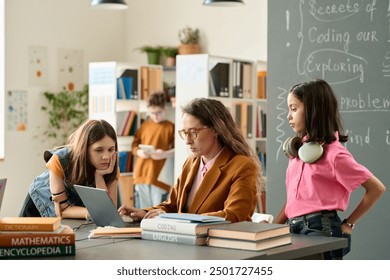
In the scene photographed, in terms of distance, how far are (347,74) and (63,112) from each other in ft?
17.2

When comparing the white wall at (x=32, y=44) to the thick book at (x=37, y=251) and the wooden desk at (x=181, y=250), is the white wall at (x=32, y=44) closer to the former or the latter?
the wooden desk at (x=181, y=250)

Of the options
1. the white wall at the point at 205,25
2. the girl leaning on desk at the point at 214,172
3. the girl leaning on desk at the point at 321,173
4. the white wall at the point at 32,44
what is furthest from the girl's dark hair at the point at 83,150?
the white wall at the point at 205,25

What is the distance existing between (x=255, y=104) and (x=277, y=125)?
3.22 m

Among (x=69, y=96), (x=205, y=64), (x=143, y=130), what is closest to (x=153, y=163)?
(x=143, y=130)

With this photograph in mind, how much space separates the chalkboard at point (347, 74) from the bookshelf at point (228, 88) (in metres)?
2.52

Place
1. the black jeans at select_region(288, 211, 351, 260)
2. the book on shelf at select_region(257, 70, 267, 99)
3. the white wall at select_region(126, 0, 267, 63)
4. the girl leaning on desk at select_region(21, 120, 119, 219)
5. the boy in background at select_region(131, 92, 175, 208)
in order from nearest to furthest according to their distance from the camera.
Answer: the black jeans at select_region(288, 211, 351, 260) → the girl leaning on desk at select_region(21, 120, 119, 219) → the boy in background at select_region(131, 92, 175, 208) → the book on shelf at select_region(257, 70, 267, 99) → the white wall at select_region(126, 0, 267, 63)

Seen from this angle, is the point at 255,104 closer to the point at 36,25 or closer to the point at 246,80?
the point at 246,80

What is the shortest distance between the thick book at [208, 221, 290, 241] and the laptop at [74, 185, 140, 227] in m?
0.55

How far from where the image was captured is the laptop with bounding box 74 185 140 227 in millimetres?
3196

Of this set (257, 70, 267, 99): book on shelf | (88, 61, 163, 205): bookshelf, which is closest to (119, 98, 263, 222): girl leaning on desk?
(88, 61, 163, 205): bookshelf

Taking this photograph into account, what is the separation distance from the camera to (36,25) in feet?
30.2

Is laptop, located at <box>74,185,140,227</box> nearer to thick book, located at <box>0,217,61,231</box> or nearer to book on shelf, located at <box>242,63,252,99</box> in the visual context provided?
thick book, located at <box>0,217,61,231</box>

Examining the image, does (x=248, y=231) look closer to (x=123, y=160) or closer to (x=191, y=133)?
(x=191, y=133)

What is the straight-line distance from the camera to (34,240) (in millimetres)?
2680
